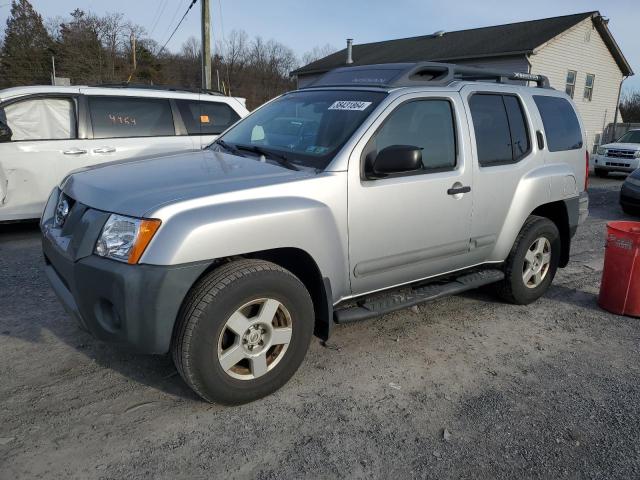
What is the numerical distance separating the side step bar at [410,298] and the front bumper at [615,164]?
13435mm

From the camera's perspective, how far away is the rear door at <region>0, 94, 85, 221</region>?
243 inches

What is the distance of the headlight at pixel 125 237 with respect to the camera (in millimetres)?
2518

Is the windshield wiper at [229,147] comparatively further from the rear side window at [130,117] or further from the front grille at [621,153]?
the front grille at [621,153]

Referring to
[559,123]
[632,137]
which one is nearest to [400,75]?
[559,123]

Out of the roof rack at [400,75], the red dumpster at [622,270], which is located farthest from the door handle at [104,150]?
the red dumpster at [622,270]

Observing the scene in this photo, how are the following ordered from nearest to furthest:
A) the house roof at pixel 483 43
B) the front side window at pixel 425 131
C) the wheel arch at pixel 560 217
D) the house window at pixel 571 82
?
the front side window at pixel 425 131
the wheel arch at pixel 560 217
the house roof at pixel 483 43
the house window at pixel 571 82

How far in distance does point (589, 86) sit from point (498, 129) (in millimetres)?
24382

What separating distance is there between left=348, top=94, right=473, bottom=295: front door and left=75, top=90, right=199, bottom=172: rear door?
13.3 ft

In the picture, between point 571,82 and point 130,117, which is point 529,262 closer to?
point 130,117

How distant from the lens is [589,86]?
80.8ft

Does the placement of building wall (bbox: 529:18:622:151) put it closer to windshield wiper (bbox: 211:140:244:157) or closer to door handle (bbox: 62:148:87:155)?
door handle (bbox: 62:148:87:155)

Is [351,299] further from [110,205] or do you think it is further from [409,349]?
[110,205]

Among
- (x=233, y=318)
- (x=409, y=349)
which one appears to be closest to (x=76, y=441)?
(x=233, y=318)

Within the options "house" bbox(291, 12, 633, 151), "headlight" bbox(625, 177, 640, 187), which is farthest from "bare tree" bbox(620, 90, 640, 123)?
"headlight" bbox(625, 177, 640, 187)
